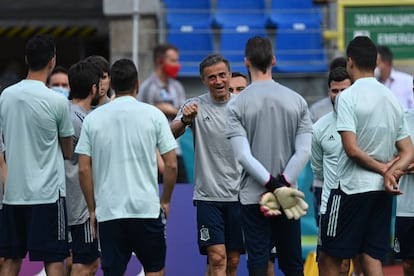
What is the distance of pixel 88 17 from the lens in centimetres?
1730

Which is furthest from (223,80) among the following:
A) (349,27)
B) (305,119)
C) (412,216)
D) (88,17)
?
(88,17)

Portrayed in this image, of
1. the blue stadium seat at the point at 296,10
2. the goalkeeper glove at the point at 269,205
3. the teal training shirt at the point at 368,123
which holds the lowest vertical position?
the goalkeeper glove at the point at 269,205

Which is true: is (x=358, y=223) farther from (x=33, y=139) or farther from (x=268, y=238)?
(x=33, y=139)

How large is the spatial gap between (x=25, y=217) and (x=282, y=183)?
2.30 meters

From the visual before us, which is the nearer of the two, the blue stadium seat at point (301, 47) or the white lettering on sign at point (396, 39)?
the white lettering on sign at point (396, 39)

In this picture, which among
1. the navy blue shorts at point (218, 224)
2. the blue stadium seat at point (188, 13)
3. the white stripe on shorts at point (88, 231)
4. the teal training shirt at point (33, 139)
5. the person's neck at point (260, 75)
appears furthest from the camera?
the blue stadium seat at point (188, 13)

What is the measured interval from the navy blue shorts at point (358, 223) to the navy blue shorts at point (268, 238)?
0.29 meters

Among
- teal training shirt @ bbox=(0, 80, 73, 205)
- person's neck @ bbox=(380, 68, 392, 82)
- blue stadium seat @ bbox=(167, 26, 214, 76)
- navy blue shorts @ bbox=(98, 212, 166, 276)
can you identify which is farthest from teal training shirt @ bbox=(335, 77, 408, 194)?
blue stadium seat @ bbox=(167, 26, 214, 76)

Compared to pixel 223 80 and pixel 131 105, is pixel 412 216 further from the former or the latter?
pixel 131 105

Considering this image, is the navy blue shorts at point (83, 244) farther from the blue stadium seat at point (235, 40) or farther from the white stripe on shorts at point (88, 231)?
the blue stadium seat at point (235, 40)

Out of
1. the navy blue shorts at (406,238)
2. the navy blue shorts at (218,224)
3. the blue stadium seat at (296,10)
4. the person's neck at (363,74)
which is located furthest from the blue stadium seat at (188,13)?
the person's neck at (363,74)

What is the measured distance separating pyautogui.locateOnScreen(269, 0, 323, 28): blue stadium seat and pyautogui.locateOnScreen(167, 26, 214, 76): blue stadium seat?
43.4 inches

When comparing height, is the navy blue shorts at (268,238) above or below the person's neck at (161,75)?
below

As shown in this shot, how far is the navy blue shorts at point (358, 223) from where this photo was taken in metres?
8.69
